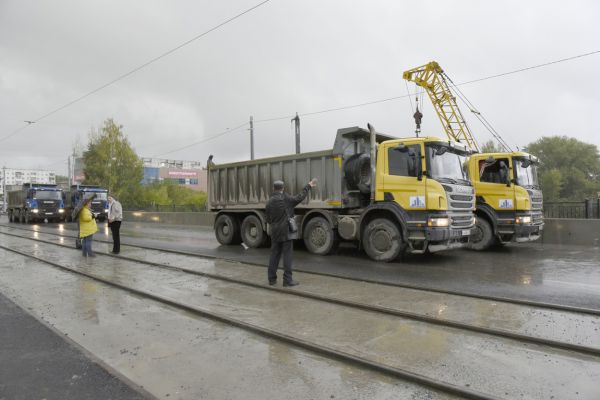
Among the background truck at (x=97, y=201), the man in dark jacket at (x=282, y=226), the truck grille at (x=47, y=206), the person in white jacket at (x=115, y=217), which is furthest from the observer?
the background truck at (x=97, y=201)

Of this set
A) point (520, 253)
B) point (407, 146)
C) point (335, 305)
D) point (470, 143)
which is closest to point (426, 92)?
point (470, 143)

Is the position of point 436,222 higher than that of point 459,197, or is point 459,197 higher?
point 459,197

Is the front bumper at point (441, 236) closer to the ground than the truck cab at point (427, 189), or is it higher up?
closer to the ground

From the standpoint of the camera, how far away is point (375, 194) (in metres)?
9.67

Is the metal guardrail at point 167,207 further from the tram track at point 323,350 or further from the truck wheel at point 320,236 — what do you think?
the tram track at point 323,350

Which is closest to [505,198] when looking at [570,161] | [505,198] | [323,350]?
[505,198]

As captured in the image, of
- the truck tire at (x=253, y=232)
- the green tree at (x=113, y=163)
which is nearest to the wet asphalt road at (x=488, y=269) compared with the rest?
the truck tire at (x=253, y=232)

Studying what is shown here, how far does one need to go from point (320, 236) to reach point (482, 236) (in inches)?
184

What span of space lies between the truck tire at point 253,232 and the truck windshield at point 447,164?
522cm

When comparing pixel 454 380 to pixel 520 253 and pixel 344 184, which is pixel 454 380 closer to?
pixel 344 184

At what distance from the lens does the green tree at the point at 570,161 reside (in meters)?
51.2

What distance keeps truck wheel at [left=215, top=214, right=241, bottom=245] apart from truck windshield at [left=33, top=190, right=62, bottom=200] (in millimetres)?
22258

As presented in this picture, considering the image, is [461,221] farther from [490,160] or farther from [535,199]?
[535,199]

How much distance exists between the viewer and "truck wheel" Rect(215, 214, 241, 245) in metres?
13.0
